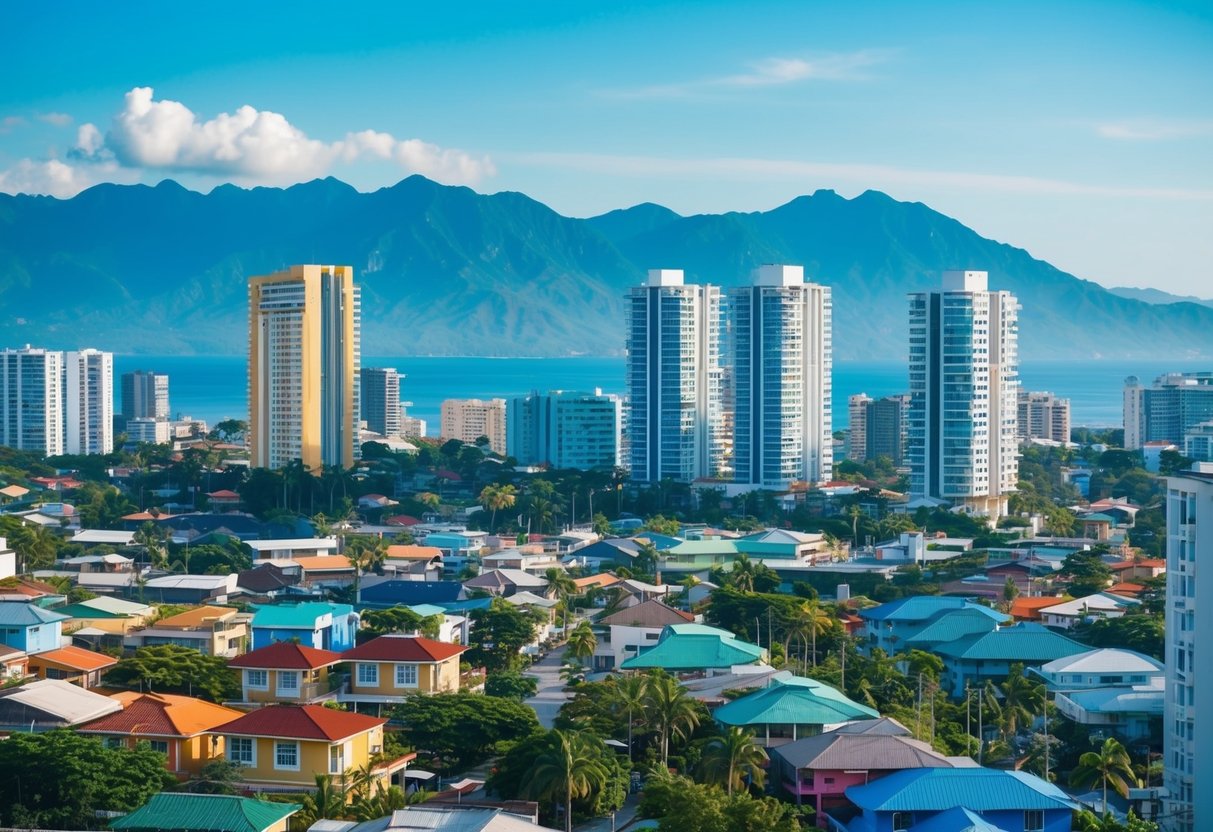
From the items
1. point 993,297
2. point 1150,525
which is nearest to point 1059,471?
point 993,297

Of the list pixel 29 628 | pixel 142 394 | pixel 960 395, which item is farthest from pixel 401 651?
pixel 142 394

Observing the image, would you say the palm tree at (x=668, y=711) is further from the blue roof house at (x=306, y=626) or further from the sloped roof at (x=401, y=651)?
the blue roof house at (x=306, y=626)

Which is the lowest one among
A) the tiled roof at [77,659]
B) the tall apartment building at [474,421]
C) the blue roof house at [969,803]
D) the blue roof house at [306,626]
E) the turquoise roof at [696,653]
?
the blue roof house at [969,803]

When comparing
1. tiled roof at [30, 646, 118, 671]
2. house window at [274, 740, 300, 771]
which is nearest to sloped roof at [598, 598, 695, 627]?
tiled roof at [30, 646, 118, 671]

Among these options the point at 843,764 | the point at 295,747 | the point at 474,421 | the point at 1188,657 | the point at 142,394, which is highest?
the point at 142,394

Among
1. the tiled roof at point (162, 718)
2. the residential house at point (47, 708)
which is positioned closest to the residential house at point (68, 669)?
the residential house at point (47, 708)

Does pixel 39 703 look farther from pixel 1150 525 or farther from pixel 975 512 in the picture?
pixel 975 512

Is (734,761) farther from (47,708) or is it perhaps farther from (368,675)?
(47,708)
